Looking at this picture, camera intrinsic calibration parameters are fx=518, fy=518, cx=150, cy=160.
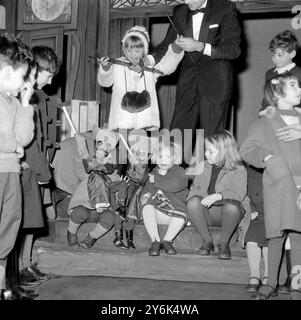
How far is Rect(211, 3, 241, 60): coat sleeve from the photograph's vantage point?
13.0ft

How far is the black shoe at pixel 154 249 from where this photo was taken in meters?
3.47

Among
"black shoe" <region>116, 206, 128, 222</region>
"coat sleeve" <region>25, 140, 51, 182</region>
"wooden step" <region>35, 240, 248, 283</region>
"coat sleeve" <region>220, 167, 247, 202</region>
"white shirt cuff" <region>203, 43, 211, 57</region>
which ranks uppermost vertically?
"white shirt cuff" <region>203, 43, 211, 57</region>

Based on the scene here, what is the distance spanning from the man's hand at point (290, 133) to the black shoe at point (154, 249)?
43.5 inches

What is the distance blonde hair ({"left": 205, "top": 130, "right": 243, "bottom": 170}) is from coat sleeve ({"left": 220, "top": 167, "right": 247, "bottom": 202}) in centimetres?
7

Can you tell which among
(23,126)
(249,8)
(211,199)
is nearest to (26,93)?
(23,126)

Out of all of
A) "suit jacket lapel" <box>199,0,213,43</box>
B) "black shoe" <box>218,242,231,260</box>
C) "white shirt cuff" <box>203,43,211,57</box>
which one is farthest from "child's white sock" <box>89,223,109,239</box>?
"suit jacket lapel" <box>199,0,213,43</box>

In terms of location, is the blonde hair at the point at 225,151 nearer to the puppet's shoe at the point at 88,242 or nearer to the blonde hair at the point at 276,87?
the blonde hair at the point at 276,87

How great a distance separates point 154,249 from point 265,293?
0.82 m

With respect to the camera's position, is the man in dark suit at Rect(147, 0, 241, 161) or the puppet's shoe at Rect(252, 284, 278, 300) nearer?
the puppet's shoe at Rect(252, 284, 278, 300)

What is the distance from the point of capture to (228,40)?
405cm

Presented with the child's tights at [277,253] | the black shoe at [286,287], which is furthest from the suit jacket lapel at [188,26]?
the black shoe at [286,287]

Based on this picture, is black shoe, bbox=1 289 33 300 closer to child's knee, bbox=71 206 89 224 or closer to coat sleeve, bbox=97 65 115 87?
child's knee, bbox=71 206 89 224

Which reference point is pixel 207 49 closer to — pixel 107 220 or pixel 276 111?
pixel 276 111
